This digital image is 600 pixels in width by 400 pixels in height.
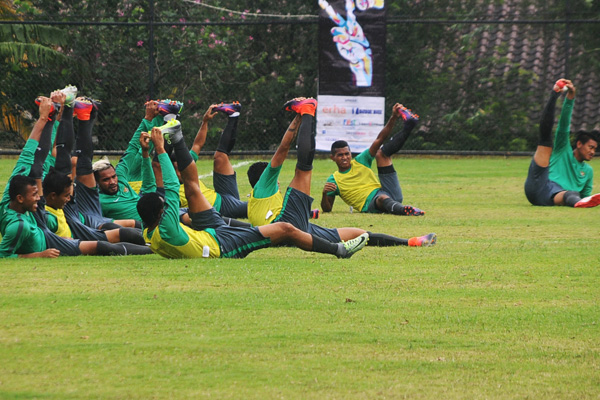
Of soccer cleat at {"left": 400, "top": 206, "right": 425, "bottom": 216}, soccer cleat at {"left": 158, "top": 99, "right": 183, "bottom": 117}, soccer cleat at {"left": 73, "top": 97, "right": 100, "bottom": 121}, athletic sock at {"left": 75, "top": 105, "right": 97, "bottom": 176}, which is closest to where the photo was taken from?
athletic sock at {"left": 75, "top": 105, "right": 97, "bottom": 176}

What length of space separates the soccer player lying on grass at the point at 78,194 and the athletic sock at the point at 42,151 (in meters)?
0.20

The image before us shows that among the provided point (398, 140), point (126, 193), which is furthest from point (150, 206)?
point (398, 140)

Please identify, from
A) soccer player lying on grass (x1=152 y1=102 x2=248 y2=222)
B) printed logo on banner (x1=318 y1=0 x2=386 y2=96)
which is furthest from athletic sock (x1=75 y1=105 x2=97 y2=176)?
printed logo on banner (x1=318 y1=0 x2=386 y2=96)

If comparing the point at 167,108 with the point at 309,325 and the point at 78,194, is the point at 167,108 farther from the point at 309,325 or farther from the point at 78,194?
the point at 309,325

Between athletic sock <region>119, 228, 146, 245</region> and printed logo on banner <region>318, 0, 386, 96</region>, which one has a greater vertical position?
printed logo on banner <region>318, 0, 386, 96</region>

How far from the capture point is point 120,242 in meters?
8.86

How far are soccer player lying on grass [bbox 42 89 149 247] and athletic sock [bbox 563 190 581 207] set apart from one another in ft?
20.7

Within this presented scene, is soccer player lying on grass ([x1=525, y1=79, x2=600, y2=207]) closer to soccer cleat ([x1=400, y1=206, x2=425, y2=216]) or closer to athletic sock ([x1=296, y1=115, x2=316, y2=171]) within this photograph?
soccer cleat ([x1=400, y1=206, x2=425, y2=216])

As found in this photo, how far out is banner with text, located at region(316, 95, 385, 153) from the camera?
1992cm

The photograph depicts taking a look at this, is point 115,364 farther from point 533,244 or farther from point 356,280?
point 533,244

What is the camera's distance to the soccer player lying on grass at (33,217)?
7.65m

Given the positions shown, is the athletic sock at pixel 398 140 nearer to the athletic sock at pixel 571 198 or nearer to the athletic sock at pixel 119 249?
the athletic sock at pixel 571 198

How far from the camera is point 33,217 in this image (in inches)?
314

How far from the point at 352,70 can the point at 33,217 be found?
505 inches
